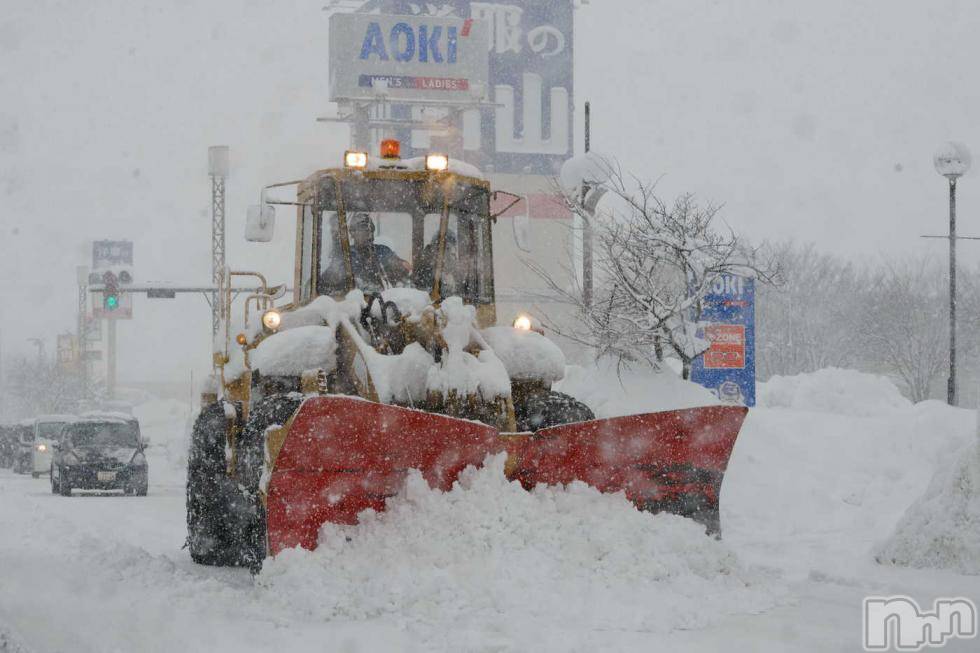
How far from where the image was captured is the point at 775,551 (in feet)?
37.0

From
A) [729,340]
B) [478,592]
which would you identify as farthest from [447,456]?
[729,340]

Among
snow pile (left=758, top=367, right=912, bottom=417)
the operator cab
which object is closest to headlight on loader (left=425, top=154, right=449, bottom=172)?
the operator cab

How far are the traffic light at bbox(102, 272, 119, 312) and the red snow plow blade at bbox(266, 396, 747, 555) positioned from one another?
2641 cm

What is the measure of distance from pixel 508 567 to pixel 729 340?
1062 centimetres

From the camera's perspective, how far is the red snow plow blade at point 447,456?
25.2 feet

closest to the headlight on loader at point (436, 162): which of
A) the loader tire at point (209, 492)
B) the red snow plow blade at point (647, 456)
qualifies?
the loader tire at point (209, 492)

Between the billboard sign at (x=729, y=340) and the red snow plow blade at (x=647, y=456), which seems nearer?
the red snow plow blade at (x=647, y=456)

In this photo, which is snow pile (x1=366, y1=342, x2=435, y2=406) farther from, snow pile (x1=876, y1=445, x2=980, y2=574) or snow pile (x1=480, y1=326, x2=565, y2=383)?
snow pile (x1=876, y1=445, x2=980, y2=574)

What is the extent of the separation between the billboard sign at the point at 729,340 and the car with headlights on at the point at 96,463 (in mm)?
10487

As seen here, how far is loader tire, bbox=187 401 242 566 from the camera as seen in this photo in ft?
32.7

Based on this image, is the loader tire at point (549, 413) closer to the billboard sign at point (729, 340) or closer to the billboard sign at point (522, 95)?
the billboard sign at point (729, 340)

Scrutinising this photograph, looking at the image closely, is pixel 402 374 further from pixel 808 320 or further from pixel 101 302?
pixel 101 302

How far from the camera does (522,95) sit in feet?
250

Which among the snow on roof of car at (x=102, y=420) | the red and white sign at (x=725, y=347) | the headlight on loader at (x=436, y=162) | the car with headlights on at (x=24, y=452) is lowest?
the car with headlights on at (x=24, y=452)
